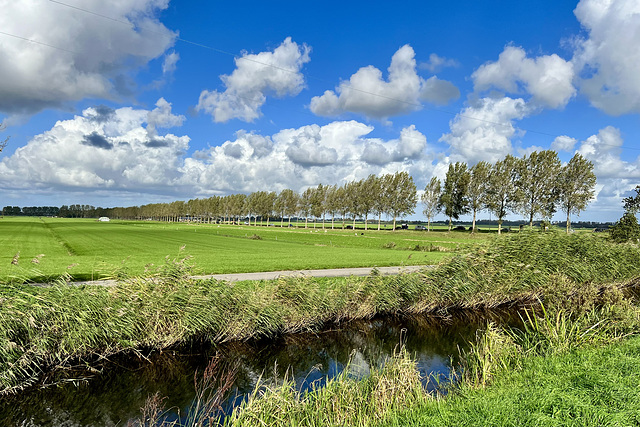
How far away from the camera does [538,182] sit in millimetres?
71938

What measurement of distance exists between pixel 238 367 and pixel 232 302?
8.09ft

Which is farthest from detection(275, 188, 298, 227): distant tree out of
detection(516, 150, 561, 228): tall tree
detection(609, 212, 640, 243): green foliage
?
detection(609, 212, 640, 243): green foliage

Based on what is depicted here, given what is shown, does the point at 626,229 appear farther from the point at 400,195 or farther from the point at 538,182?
the point at 400,195

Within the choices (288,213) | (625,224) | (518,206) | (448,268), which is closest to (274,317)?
(448,268)

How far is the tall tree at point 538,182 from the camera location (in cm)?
7125

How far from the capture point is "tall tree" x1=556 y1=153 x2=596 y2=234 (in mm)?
71125

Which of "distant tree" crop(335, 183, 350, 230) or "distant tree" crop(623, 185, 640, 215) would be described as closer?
"distant tree" crop(623, 185, 640, 215)

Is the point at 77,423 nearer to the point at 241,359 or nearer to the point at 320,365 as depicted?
the point at 241,359

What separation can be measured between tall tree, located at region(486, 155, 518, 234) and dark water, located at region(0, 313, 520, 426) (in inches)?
2524

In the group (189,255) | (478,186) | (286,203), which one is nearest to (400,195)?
(478,186)

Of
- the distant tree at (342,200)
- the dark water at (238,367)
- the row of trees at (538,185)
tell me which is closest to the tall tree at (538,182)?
the row of trees at (538,185)

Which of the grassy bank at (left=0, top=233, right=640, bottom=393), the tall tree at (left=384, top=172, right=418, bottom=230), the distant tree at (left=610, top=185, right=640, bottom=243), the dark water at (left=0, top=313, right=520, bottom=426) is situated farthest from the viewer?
the tall tree at (left=384, top=172, right=418, bottom=230)

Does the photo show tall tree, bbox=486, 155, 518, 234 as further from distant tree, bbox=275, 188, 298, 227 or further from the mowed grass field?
distant tree, bbox=275, 188, 298, 227

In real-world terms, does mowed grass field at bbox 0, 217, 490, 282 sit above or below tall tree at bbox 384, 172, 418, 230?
below
